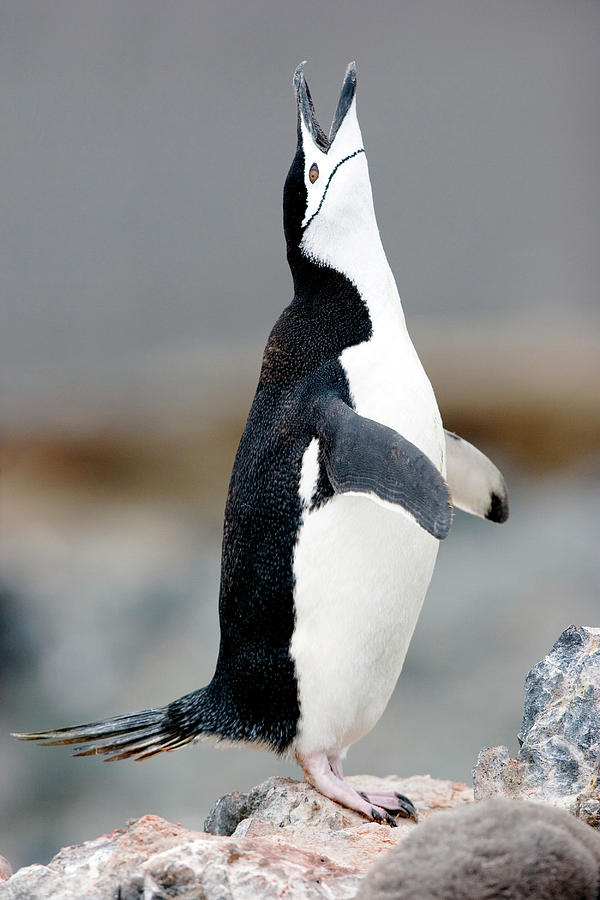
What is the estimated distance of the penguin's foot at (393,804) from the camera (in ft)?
3.98

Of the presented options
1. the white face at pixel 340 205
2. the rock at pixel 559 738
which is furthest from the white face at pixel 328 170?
the rock at pixel 559 738

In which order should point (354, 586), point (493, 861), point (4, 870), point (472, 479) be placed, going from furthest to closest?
point (472, 479) → point (354, 586) → point (4, 870) → point (493, 861)

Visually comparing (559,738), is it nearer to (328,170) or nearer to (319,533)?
(319,533)

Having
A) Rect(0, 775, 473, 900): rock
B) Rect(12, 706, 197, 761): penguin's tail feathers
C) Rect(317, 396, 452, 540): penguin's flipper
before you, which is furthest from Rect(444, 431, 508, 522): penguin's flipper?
Rect(0, 775, 473, 900): rock

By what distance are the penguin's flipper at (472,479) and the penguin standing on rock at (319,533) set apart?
31 cm

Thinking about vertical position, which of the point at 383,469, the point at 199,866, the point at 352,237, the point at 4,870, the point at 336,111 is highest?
the point at 336,111

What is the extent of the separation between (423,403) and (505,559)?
6.97 ft

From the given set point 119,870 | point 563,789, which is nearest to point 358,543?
point 563,789

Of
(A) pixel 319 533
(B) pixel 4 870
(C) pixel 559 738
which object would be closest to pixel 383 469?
(A) pixel 319 533

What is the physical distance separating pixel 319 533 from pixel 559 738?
0.36 meters

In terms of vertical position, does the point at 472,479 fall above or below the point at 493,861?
above

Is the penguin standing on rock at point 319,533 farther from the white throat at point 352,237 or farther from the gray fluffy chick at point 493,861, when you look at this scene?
the gray fluffy chick at point 493,861

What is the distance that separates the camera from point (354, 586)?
1.18 metres

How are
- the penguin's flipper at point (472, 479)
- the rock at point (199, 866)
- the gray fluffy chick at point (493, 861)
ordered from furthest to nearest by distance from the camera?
the penguin's flipper at point (472, 479) → the rock at point (199, 866) → the gray fluffy chick at point (493, 861)
